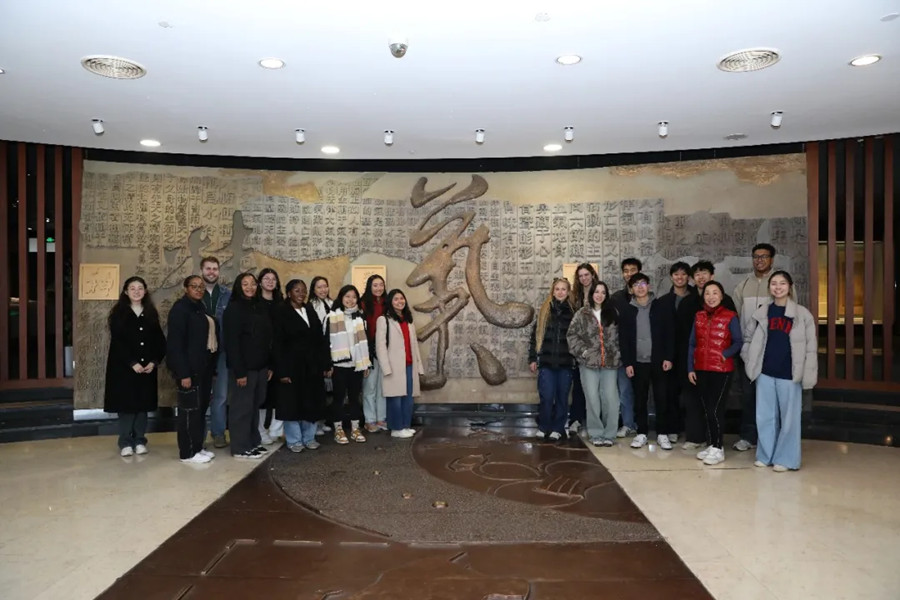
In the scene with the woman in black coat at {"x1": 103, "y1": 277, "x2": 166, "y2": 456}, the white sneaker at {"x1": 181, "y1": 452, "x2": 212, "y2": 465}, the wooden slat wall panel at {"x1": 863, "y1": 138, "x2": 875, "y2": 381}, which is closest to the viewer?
the white sneaker at {"x1": 181, "y1": 452, "x2": 212, "y2": 465}

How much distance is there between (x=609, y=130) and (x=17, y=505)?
16.4 feet

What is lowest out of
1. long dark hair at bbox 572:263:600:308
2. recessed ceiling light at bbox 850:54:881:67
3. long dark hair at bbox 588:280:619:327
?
long dark hair at bbox 588:280:619:327

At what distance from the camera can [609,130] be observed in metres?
5.35

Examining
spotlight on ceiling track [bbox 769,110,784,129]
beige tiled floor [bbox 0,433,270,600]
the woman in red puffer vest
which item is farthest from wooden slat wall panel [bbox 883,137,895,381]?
beige tiled floor [bbox 0,433,270,600]

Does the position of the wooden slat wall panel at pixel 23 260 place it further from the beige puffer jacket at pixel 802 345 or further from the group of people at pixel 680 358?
the beige puffer jacket at pixel 802 345

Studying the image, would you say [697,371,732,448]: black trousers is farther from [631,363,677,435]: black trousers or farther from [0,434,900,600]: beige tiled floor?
[631,363,677,435]: black trousers

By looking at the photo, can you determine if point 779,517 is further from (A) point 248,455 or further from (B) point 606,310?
(A) point 248,455

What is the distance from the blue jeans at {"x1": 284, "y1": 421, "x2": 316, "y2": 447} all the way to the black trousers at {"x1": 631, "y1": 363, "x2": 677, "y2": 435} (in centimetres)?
272

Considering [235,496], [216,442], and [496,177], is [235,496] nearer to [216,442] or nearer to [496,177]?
[216,442]

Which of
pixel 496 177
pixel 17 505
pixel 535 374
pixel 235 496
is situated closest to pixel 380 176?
pixel 496 177

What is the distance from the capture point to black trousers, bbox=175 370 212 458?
4.73m

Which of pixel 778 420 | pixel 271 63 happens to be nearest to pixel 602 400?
pixel 778 420

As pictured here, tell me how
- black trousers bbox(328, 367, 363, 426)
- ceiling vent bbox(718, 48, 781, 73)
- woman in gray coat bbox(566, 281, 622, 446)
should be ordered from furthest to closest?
black trousers bbox(328, 367, 363, 426)
woman in gray coat bbox(566, 281, 622, 446)
ceiling vent bbox(718, 48, 781, 73)

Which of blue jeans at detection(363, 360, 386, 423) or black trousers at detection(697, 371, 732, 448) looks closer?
black trousers at detection(697, 371, 732, 448)
